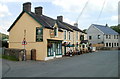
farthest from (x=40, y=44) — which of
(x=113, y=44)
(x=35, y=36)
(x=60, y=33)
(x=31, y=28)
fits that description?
(x=113, y=44)

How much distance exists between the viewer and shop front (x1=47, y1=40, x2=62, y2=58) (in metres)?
24.5

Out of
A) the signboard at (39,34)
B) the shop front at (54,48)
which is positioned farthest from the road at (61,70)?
the shop front at (54,48)

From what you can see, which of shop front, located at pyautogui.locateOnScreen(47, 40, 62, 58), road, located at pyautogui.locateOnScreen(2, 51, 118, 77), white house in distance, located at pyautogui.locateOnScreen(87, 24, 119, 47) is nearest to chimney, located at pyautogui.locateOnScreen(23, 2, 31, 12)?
shop front, located at pyautogui.locateOnScreen(47, 40, 62, 58)

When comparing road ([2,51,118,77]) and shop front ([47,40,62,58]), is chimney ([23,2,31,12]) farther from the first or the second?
road ([2,51,118,77])

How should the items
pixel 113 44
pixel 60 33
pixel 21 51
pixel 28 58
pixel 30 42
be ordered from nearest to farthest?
1. pixel 21 51
2. pixel 28 58
3. pixel 30 42
4. pixel 60 33
5. pixel 113 44

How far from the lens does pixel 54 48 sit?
26.3 meters

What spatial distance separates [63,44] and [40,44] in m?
7.11

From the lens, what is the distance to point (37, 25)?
956 inches

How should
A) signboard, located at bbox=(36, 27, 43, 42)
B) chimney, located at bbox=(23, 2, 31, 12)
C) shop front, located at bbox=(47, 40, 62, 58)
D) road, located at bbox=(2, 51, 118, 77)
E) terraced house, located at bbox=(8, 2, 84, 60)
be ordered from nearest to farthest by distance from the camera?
road, located at bbox=(2, 51, 118, 77) → terraced house, located at bbox=(8, 2, 84, 60) → signboard, located at bbox=(36, 27, 43, 42) → shop front, located at bbox=(47, 40, 62, 58) → chimney, located at bbox=(23, 2, 31, 12)

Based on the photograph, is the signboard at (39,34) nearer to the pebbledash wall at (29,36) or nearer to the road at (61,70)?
the pebbledash wall at (29,36)

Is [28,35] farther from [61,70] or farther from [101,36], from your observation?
[101,36]

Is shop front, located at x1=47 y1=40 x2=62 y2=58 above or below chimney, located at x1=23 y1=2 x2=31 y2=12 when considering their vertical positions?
below

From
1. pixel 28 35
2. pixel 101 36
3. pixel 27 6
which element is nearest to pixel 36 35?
pixel 28 35

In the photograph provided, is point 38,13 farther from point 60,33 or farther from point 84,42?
point 84,42
